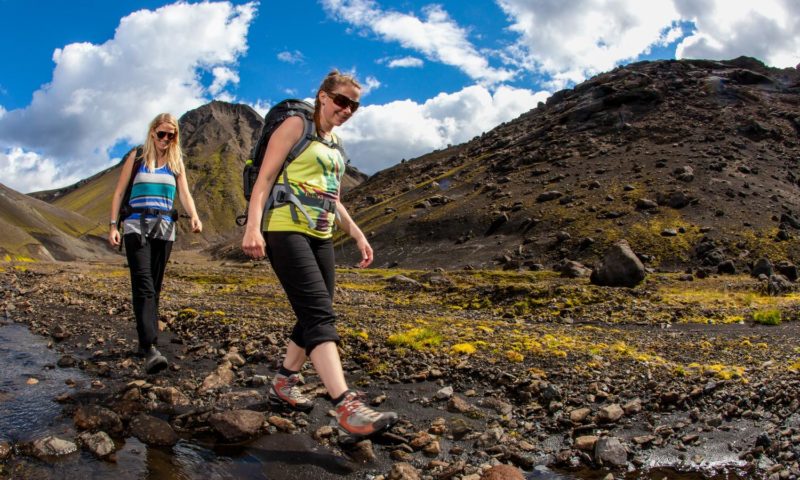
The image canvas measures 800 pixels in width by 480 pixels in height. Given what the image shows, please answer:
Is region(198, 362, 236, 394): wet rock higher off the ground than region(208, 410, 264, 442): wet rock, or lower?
higher

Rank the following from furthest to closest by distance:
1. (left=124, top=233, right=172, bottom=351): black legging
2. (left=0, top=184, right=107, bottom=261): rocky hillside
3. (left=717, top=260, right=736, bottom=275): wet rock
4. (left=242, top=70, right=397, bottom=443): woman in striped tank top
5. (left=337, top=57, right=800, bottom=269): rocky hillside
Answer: (left=0, top=184, right=107, bottom=261): rocky hillside < (left=337, top=57, right=800, bottom=269): rocky hillside < (left=717, top=260, right=736, bottom=275): wet rock < (left=124, top=233, right=172, bottom=351): black legging < (left=242, top=70, right=397, bottom=443): woman in striped tank top

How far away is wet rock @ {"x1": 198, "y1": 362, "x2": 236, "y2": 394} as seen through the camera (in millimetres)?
6894

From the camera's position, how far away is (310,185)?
5.46 meters

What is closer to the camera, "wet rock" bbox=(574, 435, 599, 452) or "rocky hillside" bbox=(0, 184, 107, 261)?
"wet rock" bbox=(574, 435, 599, 452)

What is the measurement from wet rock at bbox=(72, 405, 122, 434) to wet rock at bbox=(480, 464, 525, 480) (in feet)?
11.6

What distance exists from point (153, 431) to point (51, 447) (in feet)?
2.75

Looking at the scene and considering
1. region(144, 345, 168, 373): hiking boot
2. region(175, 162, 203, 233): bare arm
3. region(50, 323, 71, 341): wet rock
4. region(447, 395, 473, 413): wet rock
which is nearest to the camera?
region(447, 395, 473, 413): wet rock

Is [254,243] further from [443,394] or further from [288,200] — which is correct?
[443,394]

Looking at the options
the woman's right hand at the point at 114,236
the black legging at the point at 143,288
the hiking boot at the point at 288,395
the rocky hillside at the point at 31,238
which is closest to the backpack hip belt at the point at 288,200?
the hiking boot at the point at 288,395

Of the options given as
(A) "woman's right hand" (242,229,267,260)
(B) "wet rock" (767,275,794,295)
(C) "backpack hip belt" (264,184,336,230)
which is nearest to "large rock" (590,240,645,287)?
(B) "wet rock" (767,275,794,295)

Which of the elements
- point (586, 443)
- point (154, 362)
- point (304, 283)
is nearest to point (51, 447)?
point (304, 283)

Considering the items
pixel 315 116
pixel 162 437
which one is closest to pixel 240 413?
pixel 162 437

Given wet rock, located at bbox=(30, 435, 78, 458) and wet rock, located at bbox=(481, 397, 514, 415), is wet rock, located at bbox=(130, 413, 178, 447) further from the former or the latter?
wet rock, located at bbox=(481, 397, 514, 415)

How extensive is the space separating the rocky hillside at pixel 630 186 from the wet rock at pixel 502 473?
40066 millimetres
